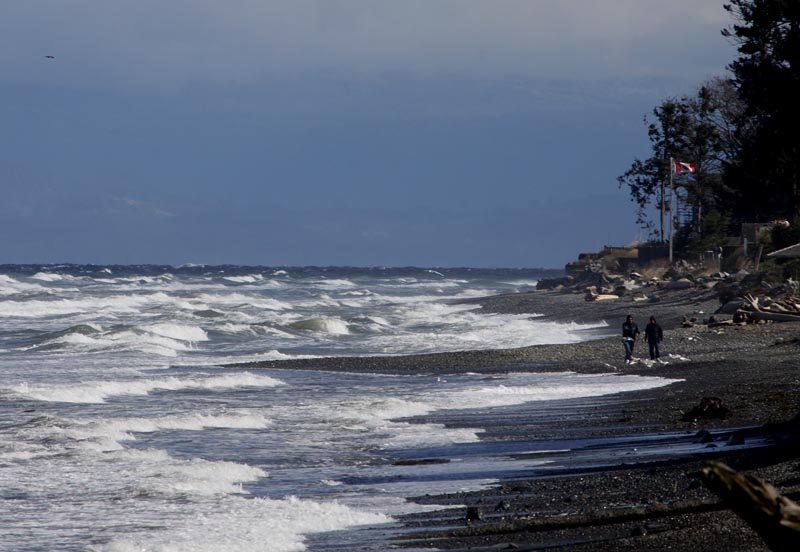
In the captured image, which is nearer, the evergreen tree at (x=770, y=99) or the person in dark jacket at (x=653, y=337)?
the person in dark jacket at (x=653, y=337)

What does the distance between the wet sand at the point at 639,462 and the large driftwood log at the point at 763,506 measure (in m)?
2.57

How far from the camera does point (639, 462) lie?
40.4 feet

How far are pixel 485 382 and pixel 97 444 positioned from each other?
1109 centimetres

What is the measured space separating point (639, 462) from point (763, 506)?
719 centimetres

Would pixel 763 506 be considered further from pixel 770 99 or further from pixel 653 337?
pixel 770 99

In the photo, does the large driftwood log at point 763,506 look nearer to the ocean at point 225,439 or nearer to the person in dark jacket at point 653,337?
the ocean at point 225,439

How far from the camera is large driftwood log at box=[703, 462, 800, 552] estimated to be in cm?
518

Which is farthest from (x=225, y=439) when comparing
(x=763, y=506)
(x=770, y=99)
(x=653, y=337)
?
(x=770, y=99)

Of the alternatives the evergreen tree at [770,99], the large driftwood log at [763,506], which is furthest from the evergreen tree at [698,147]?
the large driftwood log at [763,506]

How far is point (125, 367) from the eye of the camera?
3003cm

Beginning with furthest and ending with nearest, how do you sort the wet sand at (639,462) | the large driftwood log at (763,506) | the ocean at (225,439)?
1. the ocean at (225,439)
2. the wet sand at (639,462)
3. the large driftwood log at (763,506)

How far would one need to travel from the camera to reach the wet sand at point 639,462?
29.1 ft

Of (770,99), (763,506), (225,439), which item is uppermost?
(770,99)

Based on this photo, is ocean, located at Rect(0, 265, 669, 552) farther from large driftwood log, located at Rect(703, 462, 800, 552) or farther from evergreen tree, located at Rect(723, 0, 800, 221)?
evergreen tree, located at Rect(723, 0, 800, 221)
